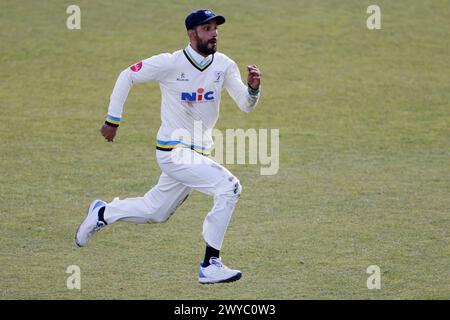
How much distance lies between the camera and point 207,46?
28.5 feet

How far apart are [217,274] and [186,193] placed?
1.06 m

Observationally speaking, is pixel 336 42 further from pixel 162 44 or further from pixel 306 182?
pixel 306 182

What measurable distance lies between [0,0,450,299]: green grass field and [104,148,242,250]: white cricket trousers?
0.70 m

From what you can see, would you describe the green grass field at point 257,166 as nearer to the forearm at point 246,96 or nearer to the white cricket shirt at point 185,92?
the white cricket shirt at point 185,92

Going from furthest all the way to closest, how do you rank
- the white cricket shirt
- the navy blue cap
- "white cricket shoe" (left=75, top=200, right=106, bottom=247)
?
"white cricket shoe" (left=75, top=200, right=106, bottom=247)
the white cricket shirt
the navy blue cap

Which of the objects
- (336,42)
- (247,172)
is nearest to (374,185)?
(247,172)

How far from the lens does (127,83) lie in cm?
876

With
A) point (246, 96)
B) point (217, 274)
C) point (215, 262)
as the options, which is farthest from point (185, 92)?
point (217, 274)

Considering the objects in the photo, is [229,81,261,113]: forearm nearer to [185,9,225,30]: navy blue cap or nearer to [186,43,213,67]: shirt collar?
[186,43,213,67]: shirt collar

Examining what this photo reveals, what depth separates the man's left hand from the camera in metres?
8.47

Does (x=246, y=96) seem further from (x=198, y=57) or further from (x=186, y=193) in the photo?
(x=186, y=193)

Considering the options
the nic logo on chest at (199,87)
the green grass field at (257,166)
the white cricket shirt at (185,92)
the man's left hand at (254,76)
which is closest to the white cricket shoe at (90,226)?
the green grass field at (257,166)


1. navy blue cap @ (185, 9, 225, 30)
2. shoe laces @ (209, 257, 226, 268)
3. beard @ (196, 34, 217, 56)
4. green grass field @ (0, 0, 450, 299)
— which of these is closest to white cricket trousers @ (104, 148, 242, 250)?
shoe laces @ (209, 257, 226, 268)

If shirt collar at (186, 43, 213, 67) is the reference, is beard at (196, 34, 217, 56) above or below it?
above
